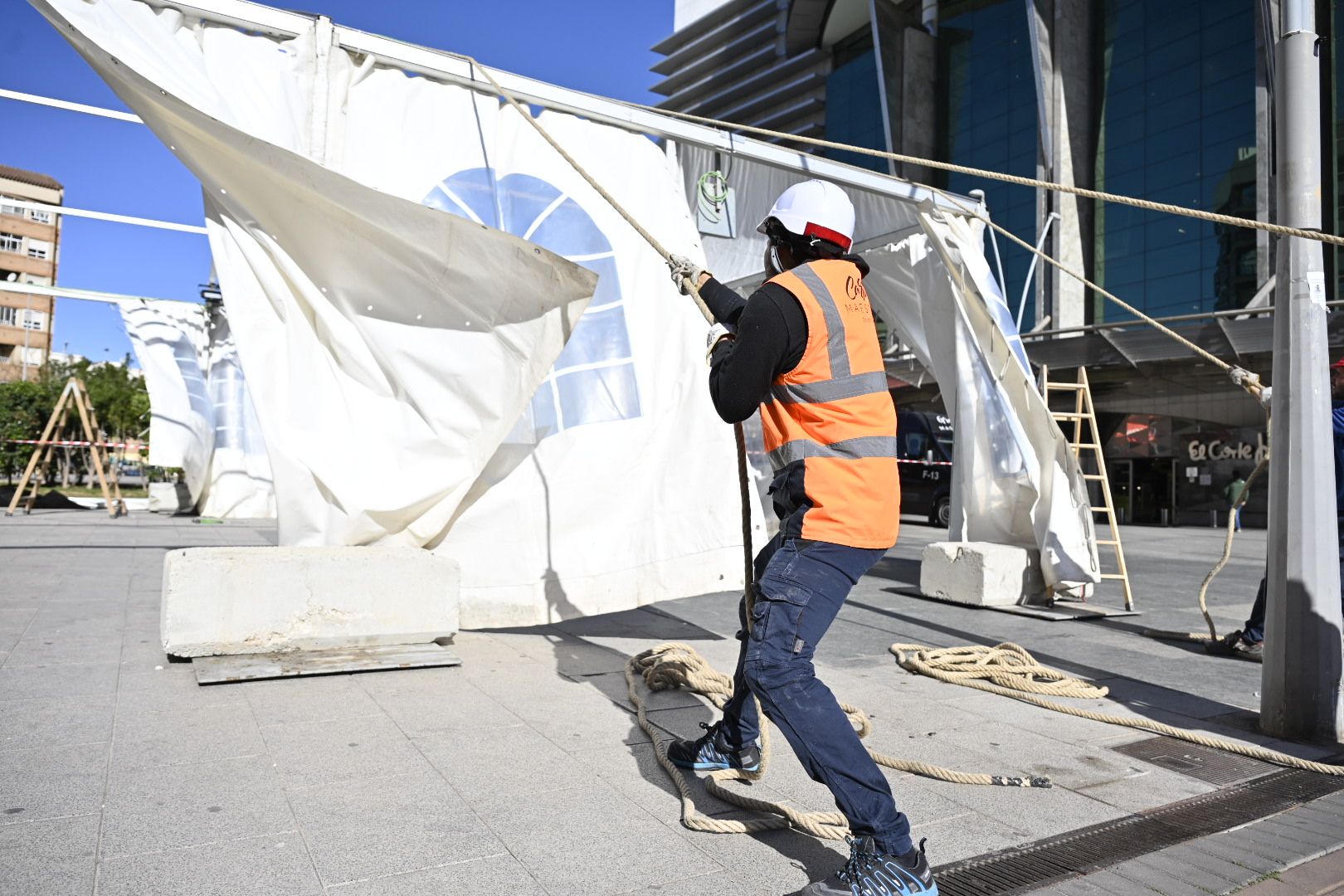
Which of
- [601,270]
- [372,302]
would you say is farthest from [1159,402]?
[372,302]

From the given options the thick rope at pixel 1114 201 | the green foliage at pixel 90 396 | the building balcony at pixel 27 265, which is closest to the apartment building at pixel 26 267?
the building balcony at pixel 27 265

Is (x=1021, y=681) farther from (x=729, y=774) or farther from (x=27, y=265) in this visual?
(x=27, y=265)

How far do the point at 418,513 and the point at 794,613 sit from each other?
11.1 ft

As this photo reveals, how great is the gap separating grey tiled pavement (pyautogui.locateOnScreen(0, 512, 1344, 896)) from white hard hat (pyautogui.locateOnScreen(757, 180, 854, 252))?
1.93 m

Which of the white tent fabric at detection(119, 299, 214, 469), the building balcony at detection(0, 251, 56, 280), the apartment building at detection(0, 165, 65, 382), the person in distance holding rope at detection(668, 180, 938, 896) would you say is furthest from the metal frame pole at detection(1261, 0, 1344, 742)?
the building balcony at detection(0, 251, 56, 280)

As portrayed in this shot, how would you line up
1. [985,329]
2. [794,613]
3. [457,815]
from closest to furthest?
[794,613]
[457,815]
[985,329]

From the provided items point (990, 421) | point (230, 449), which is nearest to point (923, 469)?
point (990, 421)

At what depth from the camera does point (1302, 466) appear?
425cm

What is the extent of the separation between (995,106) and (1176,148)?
294 inches

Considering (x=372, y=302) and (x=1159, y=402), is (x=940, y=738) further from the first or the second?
(x=1159, y=402)

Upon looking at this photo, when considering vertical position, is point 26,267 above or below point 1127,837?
above

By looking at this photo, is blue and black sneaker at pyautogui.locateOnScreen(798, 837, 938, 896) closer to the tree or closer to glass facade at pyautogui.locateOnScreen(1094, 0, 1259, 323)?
glass facade at pyautogui.locateOnScreen(1094, 0, 1259, 323)

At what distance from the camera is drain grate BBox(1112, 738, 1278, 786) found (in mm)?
3718

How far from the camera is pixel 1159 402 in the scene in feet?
86.3
